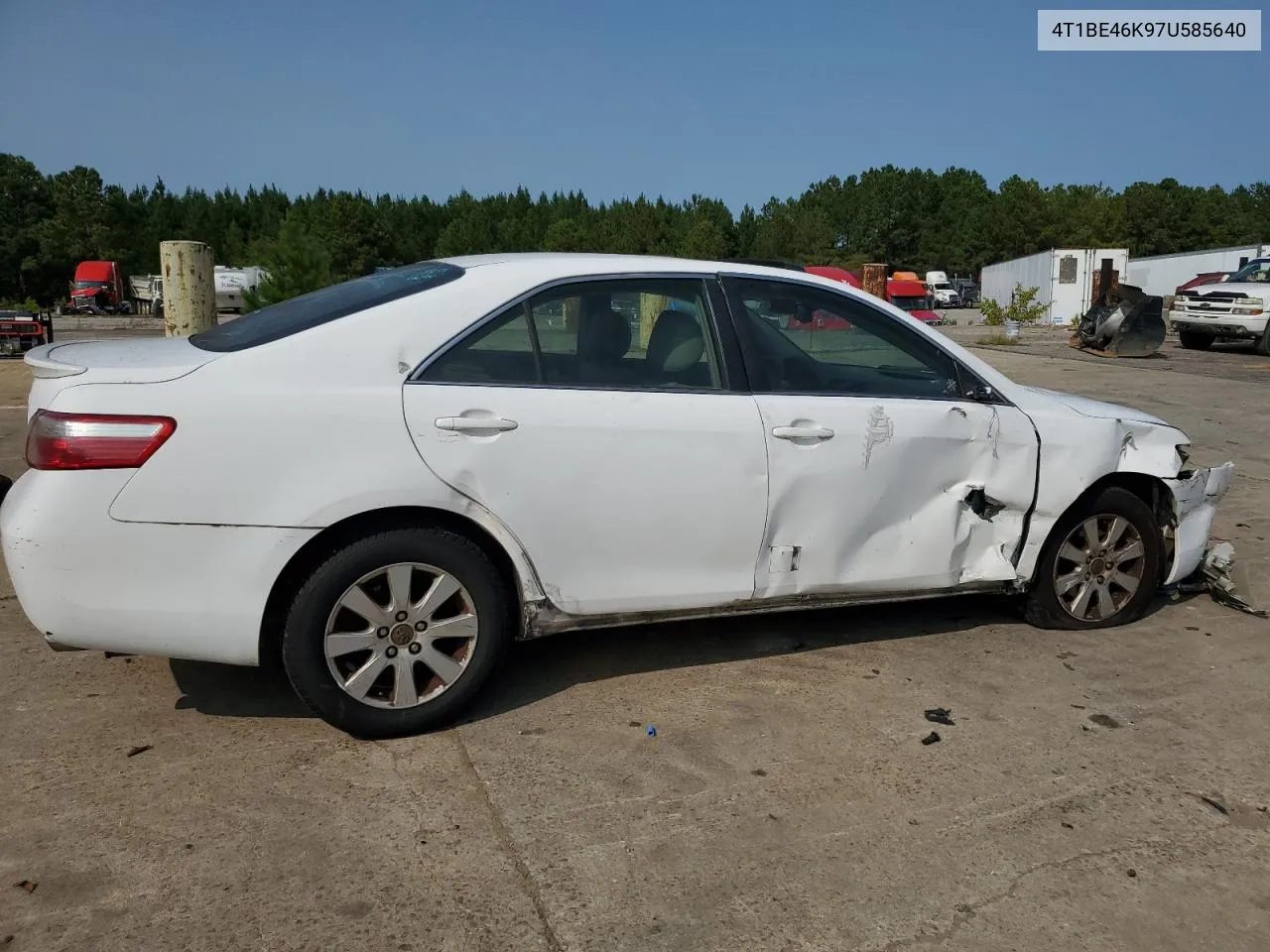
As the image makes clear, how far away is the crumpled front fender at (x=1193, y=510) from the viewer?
15.3 feet

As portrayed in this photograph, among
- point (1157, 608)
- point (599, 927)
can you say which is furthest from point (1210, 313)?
point (599, 927)

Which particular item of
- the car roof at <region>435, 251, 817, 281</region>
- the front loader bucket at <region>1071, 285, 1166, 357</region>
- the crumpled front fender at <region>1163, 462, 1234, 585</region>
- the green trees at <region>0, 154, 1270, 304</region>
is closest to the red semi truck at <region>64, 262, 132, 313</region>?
the green trees at <region>0, 154, 1270, 304</region>

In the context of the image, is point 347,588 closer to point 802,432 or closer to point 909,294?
point 802,432

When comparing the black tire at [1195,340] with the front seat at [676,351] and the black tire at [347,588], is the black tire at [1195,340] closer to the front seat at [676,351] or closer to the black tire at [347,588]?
the front seat at [676,351]

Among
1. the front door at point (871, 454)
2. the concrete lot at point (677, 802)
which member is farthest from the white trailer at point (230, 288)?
the front door at point (871, 454)

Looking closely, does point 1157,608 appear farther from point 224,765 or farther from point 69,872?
point 69,872

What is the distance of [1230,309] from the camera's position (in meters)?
20.5

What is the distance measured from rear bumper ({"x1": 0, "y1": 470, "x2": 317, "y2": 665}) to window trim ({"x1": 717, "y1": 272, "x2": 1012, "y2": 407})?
1.72m

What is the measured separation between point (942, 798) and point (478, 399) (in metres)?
1.95

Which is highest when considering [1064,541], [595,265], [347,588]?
[595,265]

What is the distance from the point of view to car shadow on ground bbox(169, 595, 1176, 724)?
381cm

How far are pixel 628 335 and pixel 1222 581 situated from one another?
335 centimetres

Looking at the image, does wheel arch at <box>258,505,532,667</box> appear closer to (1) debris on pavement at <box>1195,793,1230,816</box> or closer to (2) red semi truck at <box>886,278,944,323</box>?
(1) debris on pavement at <box>1195,793,1230,816</box>

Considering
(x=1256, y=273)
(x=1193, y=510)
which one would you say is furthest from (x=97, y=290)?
(x=1193, y=510)
